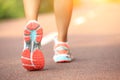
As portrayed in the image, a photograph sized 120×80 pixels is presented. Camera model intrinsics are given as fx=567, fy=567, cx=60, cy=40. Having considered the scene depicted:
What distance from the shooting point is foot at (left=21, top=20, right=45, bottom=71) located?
196 inches

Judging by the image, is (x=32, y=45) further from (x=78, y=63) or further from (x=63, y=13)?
(x=78, y=63)

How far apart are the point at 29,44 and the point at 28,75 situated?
0.90ft

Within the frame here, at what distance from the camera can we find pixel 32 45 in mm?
5016

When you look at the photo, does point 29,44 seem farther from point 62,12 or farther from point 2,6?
point 2,6

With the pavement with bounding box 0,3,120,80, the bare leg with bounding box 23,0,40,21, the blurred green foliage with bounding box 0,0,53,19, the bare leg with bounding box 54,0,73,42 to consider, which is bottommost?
the blurred green foliage with bounding box 0,0,53,19

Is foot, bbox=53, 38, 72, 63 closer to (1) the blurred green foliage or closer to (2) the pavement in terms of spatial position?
(2) the pavement

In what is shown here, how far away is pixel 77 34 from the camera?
34.8ft

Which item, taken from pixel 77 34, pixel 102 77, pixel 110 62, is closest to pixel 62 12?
pixel 110 62

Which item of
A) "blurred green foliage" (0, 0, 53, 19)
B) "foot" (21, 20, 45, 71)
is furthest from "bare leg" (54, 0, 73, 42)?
"blurred green foliage" (0, 0, 53, 19)

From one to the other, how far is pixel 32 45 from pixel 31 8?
1.25ft

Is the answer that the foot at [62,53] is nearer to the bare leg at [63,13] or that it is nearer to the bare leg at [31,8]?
the bare leg at [63,13]

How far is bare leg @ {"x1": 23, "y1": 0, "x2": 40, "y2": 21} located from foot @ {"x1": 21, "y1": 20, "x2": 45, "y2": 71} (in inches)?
5.0

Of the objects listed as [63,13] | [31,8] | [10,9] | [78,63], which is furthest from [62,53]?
[10,9]

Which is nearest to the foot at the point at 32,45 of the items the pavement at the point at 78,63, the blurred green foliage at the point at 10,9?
the pavement at the point at 78,63
